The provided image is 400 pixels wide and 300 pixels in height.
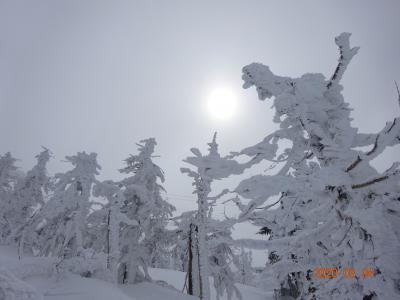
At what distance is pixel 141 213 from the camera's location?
15.4 metres

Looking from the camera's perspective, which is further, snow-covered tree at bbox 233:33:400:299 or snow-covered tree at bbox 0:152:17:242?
snow-covered tree at bbox 0:152:17:242

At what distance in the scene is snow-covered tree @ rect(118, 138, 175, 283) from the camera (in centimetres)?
1529

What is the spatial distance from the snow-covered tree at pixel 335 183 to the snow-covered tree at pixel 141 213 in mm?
12842

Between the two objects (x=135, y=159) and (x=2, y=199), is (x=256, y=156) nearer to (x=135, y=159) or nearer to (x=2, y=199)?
(x=135, y=159)

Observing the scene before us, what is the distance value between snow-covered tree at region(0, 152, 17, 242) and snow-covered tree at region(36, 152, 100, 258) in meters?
16.0

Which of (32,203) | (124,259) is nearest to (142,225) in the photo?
(124,259)

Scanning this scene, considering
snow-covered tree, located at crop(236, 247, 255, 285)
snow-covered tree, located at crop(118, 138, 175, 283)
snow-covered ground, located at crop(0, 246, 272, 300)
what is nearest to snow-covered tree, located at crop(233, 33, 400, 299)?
snow-covered tree, located at crop(236, 247, 255, 285)

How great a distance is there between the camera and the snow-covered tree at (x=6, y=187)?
25.5 metres

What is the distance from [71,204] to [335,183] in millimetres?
12839

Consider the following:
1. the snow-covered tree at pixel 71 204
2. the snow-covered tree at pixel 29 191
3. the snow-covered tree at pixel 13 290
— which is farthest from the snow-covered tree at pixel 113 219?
the snow-covered tree at pixel 29 191

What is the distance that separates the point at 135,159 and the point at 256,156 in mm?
14288

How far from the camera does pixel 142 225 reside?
50.5 feet
